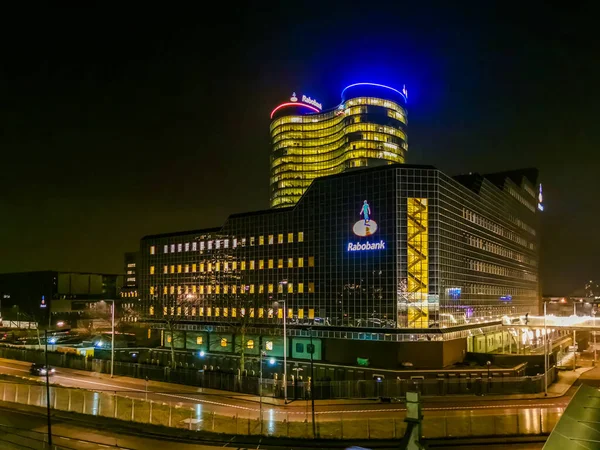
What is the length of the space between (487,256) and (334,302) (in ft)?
118

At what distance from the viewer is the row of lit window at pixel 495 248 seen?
90.3m

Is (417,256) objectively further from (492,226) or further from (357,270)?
(492,226)

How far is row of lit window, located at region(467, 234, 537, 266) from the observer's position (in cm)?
9031

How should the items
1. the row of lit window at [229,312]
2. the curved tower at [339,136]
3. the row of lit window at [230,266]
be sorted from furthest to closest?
the curved tower at [339,136] < the row of lit window at [230,266] < the row of lit window at [229,312]

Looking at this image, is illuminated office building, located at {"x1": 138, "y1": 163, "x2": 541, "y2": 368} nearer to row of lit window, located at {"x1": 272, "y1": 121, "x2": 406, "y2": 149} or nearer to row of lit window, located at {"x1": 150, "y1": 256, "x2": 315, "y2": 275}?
row of lit window, located at {"x1": 150, "y1": 256, "x2": 315, "y2": 275}

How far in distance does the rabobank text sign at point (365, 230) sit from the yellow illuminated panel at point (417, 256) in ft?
14.5

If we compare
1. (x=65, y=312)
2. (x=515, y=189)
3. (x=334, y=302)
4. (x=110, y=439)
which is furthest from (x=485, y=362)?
(x=65, y=312)

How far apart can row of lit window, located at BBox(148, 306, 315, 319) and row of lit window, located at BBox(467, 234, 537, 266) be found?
30864 millimetres

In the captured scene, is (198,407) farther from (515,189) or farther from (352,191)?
(515,189)

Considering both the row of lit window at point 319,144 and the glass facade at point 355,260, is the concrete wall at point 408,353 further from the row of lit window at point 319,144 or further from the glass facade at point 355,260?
the row of lit window at point 319,144

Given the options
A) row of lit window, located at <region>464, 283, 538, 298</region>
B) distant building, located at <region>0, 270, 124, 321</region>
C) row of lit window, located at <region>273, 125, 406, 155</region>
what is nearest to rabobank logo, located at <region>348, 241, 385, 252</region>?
Answer: row of lit window, located at <region>464, 283, 538, 298</region>

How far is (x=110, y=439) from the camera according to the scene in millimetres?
37750

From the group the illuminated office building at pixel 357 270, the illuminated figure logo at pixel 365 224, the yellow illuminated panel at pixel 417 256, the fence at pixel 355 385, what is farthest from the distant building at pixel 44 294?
the yellow illuminated panel at pixel 417 256

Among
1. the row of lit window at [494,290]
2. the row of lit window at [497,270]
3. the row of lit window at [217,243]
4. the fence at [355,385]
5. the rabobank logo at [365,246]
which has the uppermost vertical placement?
the row of lit window at [217,243]
